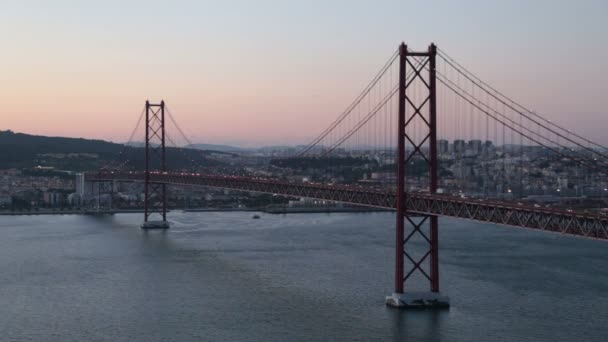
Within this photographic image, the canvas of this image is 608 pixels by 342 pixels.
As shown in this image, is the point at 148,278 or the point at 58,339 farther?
the point at 148,278

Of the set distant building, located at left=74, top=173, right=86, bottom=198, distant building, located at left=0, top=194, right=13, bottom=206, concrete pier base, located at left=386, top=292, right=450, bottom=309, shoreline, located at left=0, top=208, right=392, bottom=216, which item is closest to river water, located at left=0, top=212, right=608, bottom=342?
concrete pier base, located at left=386, top=292, right=450, bottom=309

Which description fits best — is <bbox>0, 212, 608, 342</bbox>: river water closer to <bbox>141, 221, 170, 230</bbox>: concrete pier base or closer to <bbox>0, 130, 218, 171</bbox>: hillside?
<bbox>141, 221, 170, 230</bbox>: concrete pier base

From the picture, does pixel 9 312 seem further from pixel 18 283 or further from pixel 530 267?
pixel 530 267

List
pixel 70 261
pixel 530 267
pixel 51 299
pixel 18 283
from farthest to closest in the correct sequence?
pixel 70 261, pixel 530 267, pixel 18 283, pixel 51 299

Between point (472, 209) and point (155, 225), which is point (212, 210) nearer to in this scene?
point (155, 225)

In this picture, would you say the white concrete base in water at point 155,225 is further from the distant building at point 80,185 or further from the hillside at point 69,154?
the hillside at point 69,154

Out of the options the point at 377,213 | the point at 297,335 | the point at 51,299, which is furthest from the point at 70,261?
the point at 377,213

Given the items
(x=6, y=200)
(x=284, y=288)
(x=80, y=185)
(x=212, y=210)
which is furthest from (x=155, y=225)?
(x=6, y=200)
